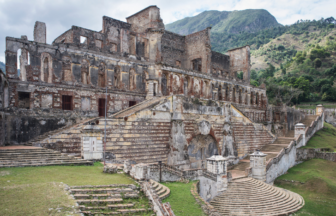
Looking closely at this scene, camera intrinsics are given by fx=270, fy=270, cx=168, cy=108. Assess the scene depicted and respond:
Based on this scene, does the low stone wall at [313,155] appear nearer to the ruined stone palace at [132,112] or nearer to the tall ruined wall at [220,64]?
the ruined stone palace at [132,112]

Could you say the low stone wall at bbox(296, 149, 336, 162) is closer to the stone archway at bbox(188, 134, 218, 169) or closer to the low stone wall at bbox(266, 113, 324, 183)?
the low stone wall at bbox(266, 113, 324, 183)

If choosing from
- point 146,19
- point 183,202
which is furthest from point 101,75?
point 183,202

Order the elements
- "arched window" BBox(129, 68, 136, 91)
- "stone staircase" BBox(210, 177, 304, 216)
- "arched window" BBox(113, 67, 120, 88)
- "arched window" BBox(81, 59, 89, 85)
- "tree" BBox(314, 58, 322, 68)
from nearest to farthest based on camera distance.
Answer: "stone staircase" BBox(210, 177, 304, 216) → "arched window" BBox(81, 59, 89, 85) → "arched window" BBox(113, 67, 120, 88) → "arched window" BBox(129, 68, 136, 91) → "tree" BBox(314, 58, 322, 68)

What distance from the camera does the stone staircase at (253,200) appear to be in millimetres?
15336

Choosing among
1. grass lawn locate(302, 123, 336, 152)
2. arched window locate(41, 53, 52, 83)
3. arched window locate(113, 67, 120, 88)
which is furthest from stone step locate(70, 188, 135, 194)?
grass lawn locate(302, 123, 336, 152)

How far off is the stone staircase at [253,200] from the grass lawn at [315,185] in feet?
2.63

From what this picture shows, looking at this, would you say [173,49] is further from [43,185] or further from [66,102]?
[43,185]

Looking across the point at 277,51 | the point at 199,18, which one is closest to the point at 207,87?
the point at 277,51

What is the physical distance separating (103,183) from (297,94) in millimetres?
50305

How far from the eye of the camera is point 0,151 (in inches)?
497

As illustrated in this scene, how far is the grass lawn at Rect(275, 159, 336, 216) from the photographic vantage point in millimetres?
16891

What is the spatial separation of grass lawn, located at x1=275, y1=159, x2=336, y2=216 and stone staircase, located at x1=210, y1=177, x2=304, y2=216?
800 millimetres

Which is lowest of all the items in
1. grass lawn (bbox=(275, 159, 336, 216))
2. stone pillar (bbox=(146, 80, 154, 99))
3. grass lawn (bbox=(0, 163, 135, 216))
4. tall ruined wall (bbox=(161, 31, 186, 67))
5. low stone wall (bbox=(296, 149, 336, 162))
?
grass lawn (bbox=(275, 159, 336, 216))

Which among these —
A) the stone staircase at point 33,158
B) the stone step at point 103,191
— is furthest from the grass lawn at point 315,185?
the stone staircase at point 33,158
